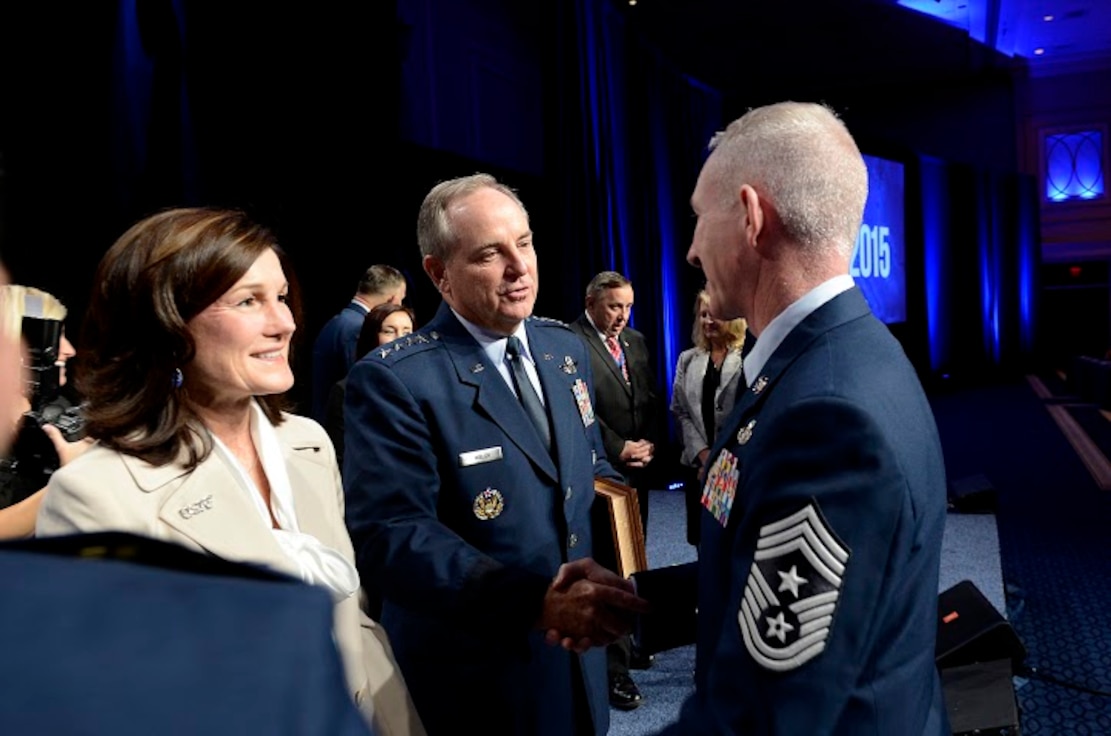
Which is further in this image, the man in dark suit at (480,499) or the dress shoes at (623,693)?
the dress shoes at (623,693)

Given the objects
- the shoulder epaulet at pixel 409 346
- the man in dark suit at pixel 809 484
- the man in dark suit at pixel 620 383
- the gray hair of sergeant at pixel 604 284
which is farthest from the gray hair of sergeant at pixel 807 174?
the gray hair of sergeant at pixel 604 284

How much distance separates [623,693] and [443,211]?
2.23 m

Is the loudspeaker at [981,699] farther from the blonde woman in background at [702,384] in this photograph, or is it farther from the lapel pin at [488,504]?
the lapel pin at [488,504]

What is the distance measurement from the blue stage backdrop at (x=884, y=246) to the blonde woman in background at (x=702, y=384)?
19.4 ft

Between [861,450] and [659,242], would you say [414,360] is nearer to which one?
[861,450]

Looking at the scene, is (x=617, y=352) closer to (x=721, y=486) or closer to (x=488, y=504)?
(x=488, y=504)

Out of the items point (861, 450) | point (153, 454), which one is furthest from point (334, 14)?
point (861, 450)

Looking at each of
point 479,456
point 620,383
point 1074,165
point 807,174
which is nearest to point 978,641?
point 620,383

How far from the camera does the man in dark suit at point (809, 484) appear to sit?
0.97 m

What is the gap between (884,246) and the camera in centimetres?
1069

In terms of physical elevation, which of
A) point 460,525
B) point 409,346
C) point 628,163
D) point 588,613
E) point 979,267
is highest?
point 628,163

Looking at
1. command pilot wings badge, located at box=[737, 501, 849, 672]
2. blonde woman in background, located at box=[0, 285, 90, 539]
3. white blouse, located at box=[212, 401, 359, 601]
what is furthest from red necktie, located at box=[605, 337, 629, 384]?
command pilot wings badge, located at box=[737, 501, 849, 672]

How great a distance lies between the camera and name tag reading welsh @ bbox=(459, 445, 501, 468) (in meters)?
1.70

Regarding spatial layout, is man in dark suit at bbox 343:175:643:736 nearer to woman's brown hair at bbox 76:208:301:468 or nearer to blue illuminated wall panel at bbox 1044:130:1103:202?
woman's brown hair at bbox 76:208:301:468
